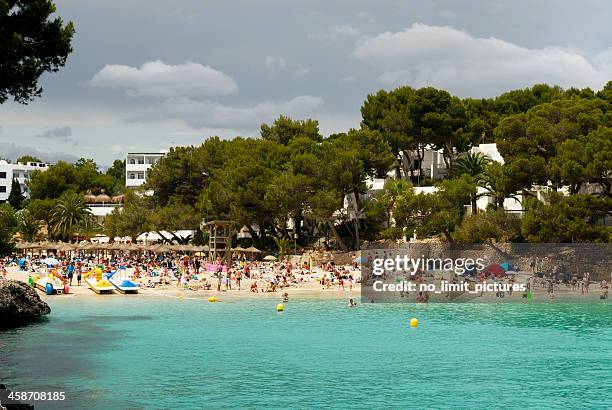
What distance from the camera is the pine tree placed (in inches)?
4294

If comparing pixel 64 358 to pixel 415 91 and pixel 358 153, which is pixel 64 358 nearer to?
pixel 358 153

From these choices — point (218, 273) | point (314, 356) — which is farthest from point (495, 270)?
point (314, 356)

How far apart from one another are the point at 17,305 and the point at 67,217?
50.4 meters

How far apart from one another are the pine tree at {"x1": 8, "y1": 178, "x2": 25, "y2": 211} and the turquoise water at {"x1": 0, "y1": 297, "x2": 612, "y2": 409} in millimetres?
72595

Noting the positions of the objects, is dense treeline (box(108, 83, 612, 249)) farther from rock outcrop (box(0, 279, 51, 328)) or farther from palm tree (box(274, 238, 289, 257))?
rock outcrop (box(0, 279, 51, 328))

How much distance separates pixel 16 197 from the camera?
110m

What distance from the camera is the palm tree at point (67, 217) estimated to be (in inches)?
3300

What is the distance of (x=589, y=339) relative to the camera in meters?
32.7

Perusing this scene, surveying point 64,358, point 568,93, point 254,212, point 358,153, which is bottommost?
point 64,358

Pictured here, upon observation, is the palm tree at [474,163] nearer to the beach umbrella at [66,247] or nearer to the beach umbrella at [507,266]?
the beach umbrella at [507,266]

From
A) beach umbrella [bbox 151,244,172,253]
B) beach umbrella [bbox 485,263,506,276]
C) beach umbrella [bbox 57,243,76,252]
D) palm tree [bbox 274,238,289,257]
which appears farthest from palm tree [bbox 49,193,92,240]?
beach umbrella [bbox 485,263,506,276]

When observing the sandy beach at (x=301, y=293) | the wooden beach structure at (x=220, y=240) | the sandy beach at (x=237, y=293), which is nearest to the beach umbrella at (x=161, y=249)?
the wooden beach structure at (x=220, y=240)

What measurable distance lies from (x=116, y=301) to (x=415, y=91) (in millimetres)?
38965

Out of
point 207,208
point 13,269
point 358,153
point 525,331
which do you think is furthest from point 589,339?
point 13,269
